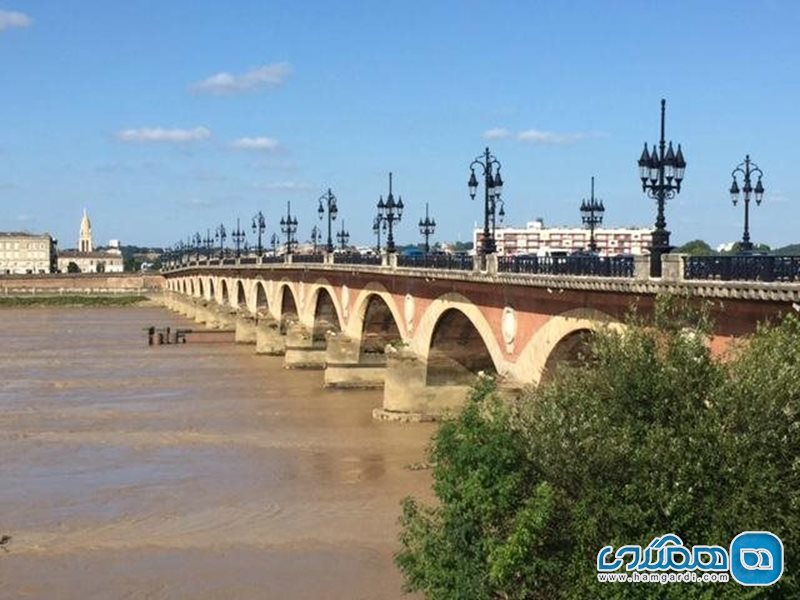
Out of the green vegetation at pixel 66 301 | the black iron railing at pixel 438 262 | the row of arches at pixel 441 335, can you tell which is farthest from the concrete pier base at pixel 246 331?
the green vegetation at pixel 66 301

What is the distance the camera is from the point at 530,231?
101688mm

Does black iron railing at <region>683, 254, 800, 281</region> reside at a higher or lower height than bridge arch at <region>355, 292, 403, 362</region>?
higher

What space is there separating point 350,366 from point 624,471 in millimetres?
36486

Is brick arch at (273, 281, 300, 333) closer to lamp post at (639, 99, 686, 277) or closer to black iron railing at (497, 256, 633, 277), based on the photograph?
black iron railing at (497, 256, 633, 277)

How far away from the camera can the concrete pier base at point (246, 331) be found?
77.9 m

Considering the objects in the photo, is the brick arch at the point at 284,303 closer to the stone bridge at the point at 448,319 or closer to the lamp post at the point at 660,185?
the stone bridge at the point at 448,319

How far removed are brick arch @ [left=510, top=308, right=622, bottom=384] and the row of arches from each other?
0.08 feet

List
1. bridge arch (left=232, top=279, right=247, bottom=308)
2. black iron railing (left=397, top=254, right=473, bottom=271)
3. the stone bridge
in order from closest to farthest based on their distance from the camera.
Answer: the stone bridge, black iron railing (left=397, top=254, right=473, bottom=271), bridge arch (left=232, top=279, right=247, bottom=308)

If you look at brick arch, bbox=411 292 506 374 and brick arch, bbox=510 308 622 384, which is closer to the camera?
brick arch, bbox=510 308 622 384

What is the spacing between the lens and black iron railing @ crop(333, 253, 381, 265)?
1903 inches

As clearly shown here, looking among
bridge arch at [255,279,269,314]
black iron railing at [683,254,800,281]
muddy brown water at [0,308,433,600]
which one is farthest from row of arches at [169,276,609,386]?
bridge arch at [255,279,269,314]

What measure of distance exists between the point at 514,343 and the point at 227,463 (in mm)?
9350

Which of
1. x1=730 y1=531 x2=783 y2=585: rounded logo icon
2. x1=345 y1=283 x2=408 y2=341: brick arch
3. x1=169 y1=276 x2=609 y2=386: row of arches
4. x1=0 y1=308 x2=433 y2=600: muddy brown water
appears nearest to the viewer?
x1=730 y1=531 x2=783 y2=585: rounded logo icon

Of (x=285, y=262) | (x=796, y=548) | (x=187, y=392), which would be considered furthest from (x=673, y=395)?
(x=285, y=262)
